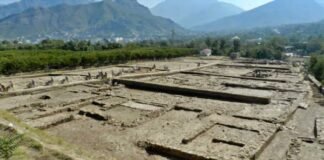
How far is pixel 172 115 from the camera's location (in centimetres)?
2403

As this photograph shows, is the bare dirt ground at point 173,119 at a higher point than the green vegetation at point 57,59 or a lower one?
lower

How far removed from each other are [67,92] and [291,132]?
20413 mm

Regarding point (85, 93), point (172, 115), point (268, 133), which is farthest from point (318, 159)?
point (85, 93)

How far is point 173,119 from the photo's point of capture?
75.3 feet

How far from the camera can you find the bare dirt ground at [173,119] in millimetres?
16844

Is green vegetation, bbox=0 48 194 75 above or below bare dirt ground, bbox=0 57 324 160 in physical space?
above

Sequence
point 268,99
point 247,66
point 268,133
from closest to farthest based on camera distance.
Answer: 1. point 268,133
2. point 268,99
3. point 247,66

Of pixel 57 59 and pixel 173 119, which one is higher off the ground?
pixel 57 59

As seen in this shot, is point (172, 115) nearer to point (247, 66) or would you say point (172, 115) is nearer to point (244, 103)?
point (244, 103)

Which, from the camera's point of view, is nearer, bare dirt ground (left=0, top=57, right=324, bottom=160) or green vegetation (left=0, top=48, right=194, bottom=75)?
bare dirt ground (left=0, top=57, right=324, bottom=160)

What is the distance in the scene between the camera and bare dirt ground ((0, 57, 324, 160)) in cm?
1684

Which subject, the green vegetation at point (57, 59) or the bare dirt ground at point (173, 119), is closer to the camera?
the bare dirt ground at point (173, 119)

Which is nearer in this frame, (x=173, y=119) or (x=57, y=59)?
(x=173, y=119)

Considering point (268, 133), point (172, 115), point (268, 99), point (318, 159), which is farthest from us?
point (268, 99)
